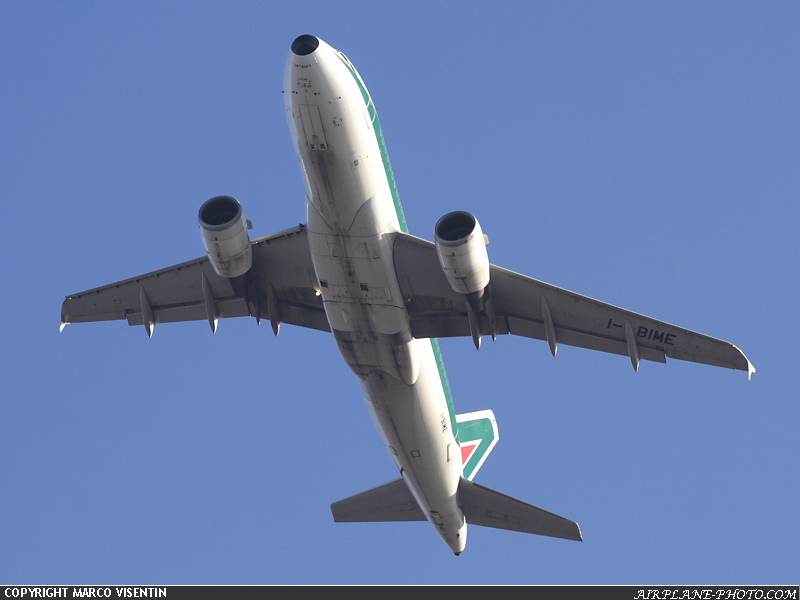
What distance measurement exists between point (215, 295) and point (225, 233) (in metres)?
4.45

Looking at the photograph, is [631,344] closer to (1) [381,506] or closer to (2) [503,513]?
(2) [503,513]

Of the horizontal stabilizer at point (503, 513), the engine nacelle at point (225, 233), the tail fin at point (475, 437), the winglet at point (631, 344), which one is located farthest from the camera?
the tail fin at point (475, 437)

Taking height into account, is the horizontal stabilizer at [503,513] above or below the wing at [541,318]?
below

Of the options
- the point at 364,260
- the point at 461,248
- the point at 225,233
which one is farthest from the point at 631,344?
the point at 225,233

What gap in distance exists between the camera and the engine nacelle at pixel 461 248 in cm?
2292

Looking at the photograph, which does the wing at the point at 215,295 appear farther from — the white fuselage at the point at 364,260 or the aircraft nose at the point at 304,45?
the aircraft nose at the point at 304,45

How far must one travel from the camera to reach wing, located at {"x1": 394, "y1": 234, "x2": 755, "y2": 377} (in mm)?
24672

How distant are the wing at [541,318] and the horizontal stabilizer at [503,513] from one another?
267 inches

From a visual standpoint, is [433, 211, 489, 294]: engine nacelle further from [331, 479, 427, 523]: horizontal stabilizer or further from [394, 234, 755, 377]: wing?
[331, 479, 427, 523]: horizontal stabilizer

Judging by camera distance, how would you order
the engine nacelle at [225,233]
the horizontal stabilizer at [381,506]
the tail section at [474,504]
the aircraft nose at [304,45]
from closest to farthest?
the aircraft nose at [304,45] < the engine nacelle at [225,233] < the tail section at [474,504] < the horizontal stabilizer at [381,506]

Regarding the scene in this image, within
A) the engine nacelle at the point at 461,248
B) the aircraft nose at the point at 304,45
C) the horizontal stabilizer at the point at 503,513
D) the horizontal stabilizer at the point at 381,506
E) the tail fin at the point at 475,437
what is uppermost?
the aircraft nose at the point at 304,45

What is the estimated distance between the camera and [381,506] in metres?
32.4

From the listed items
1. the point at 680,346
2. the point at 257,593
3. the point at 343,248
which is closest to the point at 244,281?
the point at 343,248

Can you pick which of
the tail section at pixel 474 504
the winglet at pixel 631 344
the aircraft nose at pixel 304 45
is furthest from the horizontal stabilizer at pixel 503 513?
the aircraft nose at pixel 304 45
